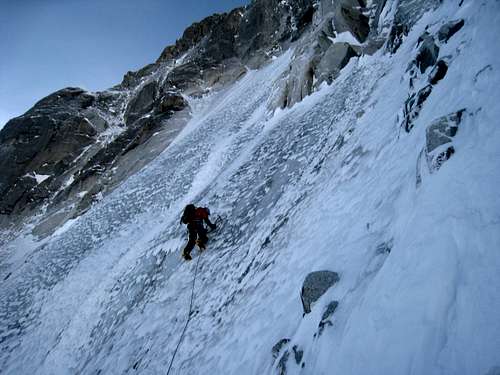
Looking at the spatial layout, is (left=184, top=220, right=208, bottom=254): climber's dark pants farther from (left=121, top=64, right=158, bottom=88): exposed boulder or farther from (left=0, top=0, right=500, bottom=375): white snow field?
(left=121, top=64, right=158, bottom=88): exposed boulder

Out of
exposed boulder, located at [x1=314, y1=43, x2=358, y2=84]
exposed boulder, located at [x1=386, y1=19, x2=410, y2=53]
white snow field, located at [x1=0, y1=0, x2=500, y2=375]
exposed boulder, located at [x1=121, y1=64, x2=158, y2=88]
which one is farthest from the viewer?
exposed boulder, located at [x1=121, y1=64, x2=158, y2=88]

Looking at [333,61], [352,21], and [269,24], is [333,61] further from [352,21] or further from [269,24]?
[269,24]

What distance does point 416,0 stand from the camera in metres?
10.7

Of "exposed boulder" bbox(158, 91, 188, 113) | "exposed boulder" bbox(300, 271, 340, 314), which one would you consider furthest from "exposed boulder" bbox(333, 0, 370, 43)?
"exposed boulder" bbox(158, 91, 188, 113)

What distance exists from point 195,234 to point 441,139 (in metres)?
6.96

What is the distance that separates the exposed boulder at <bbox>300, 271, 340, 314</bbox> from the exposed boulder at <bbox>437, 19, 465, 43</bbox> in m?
5.40

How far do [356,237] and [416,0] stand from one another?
1060 centimetres

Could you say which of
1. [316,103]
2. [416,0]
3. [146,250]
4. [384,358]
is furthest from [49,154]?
[384,358]

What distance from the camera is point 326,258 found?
4.64 metres

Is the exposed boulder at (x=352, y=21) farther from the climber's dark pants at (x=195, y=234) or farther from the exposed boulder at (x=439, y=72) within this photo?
the climber's dark pants at (x=195, y=234)

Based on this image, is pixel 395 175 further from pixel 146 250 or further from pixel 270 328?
pixel 146 250

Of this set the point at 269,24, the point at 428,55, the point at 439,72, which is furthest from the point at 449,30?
the point at 269,24

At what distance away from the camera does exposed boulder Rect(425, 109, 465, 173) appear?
3602mm

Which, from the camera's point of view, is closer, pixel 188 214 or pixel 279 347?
pixel 279 347
